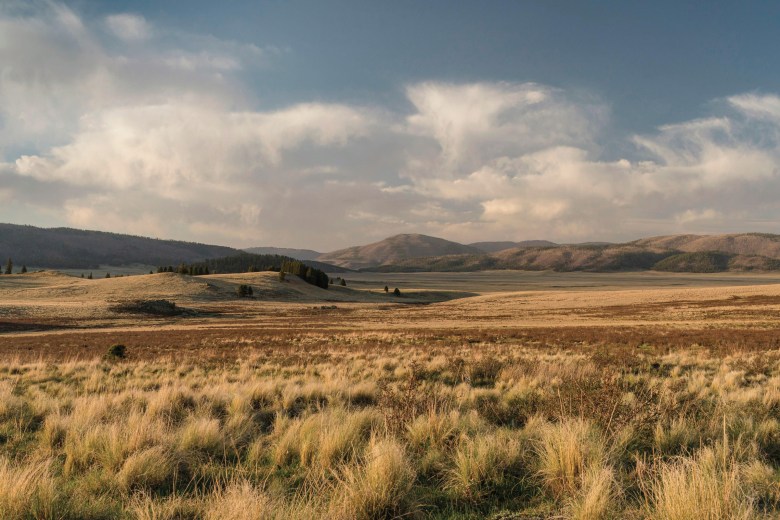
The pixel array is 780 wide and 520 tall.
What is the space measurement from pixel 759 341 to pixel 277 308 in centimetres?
6909

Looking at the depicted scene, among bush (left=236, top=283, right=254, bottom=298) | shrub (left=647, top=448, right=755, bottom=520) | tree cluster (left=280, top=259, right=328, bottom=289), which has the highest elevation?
shrub (left=647, top=448, right=755, bottom=520)

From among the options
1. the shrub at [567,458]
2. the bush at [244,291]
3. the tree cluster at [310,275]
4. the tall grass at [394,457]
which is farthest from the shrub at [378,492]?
the tree cluster at [310,275]

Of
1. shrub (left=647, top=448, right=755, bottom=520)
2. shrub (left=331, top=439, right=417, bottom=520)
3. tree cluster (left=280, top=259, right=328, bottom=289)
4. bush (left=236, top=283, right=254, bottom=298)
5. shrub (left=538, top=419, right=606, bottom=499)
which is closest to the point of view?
shrub (left=647, top=448, right=755, bottom=520)

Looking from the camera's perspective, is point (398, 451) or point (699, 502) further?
point (398, 451)

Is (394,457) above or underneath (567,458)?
above

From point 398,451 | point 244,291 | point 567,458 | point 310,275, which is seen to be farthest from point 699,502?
point 310,275

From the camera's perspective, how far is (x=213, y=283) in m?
98.3

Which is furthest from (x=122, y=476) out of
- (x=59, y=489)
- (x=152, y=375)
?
(x=152, y=375)

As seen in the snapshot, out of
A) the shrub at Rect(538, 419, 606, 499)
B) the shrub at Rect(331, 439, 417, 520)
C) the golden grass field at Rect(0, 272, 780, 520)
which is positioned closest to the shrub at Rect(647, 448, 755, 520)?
the golden grass field at Rect(0, 272, 780, 520)

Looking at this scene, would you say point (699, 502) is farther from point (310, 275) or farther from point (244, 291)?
point (310, 275)

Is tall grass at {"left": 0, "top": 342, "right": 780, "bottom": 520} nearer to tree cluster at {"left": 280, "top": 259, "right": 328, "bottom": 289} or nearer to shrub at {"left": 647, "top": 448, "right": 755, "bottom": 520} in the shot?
shrub at {"left": 647, "top": 448, "right": 755, "bottom": 520}

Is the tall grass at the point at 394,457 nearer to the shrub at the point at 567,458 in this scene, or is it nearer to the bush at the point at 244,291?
the shrub at the point at 567,458

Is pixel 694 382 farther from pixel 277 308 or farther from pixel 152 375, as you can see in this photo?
pixel 277 308

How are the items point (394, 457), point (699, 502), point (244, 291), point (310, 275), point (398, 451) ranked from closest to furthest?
point (699, 502)
point (394, 457)
point (398, 451)
point (244, 291)
point (310, 275)
